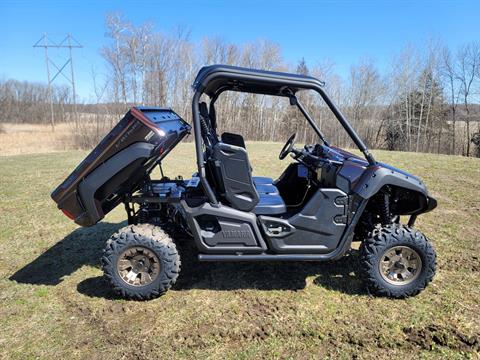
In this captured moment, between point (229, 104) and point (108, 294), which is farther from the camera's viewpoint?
point (229, 104)

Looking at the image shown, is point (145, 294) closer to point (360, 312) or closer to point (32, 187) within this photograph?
point (360, 312)

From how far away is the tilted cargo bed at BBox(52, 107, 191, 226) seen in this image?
3199mm

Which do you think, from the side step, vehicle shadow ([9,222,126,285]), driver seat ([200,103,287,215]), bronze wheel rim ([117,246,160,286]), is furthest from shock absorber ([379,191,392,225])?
vehicle shadow ([9,222,126,285])

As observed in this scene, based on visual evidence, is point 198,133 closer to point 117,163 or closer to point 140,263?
point 117,163

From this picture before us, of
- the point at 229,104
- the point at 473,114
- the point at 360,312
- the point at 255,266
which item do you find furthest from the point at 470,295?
the point at 473,114

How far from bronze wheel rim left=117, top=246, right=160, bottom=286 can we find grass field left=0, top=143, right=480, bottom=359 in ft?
0.71

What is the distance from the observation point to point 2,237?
511 centimetres

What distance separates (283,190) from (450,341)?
86.5 inches

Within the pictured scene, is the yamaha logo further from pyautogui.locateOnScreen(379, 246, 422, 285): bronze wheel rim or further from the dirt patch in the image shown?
the dirt patch

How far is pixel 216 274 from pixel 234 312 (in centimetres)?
76

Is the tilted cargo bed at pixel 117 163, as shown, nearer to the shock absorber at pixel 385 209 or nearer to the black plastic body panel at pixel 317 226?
the black plastic body panel at pixel 317 226

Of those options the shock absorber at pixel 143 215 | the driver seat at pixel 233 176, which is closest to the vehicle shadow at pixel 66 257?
the shock absorber at pixel 143 215

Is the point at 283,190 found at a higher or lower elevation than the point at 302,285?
higher

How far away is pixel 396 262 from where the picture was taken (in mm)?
3344
